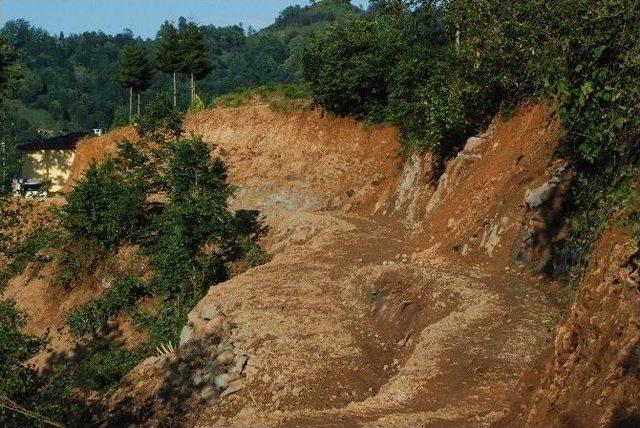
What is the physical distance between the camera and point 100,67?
159625 millimetres

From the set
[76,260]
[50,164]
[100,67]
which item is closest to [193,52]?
[50,164]

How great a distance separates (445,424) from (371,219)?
16160 mm

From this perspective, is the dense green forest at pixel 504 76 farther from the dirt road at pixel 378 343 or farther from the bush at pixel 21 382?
the bush at pixel 21 382

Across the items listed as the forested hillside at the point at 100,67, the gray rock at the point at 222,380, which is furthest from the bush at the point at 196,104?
the forested hillside at the point at 100,67

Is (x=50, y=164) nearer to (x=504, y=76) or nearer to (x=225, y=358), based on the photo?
(x=504, y=76)

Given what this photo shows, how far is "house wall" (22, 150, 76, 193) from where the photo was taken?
43.0 metres

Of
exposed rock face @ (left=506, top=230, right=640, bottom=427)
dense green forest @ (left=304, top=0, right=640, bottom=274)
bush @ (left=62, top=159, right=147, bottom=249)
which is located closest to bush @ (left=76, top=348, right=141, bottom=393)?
bush @ (left=62, top=159, right=147, bottom=249)

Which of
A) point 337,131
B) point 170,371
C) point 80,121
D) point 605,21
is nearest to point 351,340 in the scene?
point 170,371

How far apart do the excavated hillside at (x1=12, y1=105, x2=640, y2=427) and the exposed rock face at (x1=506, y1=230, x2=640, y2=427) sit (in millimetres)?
17

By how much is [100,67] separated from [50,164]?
122m

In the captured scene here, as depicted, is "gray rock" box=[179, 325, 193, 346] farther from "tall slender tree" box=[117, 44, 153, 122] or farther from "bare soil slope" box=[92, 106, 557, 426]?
"tall slender tree" box=[117, 44, 153, 122]

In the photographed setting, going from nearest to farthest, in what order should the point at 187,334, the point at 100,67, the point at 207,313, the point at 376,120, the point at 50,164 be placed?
the point at 207,313 → the point at 187,334 → the point at 376,120 → the point at 50,164 → the point at 100,67

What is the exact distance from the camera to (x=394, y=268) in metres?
17.0

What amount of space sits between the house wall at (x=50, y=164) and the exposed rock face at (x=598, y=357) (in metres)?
37.1
